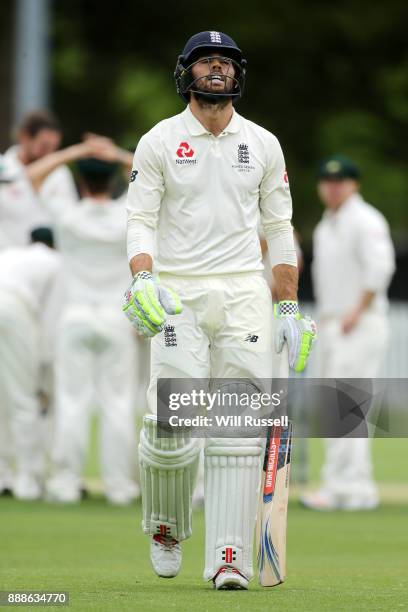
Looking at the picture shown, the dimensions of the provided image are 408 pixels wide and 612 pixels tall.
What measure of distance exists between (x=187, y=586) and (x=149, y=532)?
0.84 feet

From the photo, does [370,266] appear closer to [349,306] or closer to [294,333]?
[349,306]

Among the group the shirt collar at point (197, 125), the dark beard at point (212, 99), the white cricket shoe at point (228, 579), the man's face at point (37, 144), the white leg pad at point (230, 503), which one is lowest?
the white cricket shoe at point (228, 579)

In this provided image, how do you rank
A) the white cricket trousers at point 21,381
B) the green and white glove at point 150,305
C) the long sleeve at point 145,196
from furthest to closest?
the white cricket trousers at point 21,381 < the long sleeve at point 145,196 < the green and white glove at point 150,305

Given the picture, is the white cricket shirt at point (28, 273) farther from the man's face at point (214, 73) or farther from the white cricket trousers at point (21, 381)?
the man's face at point (214, 73)

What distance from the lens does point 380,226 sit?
1111cm

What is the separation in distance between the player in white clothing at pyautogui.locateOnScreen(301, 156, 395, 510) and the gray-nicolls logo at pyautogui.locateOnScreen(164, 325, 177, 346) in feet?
15.2

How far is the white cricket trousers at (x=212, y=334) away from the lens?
21.0 feet

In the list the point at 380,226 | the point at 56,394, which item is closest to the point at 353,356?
the point at 380,226

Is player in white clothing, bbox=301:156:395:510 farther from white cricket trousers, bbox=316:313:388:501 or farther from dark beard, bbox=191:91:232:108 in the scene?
dark beard, bbox=191:91:232:108

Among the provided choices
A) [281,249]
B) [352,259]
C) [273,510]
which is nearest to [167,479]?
[273,510]

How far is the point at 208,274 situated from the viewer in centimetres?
646

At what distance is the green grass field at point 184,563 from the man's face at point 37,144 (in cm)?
245

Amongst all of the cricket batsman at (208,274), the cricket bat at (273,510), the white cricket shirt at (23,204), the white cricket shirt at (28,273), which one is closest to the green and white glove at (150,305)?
the cricket batsman at (208,274)

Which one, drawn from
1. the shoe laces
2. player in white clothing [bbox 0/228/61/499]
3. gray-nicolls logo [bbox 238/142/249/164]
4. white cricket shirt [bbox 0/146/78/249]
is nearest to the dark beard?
gray-nicolls logo [bbox 238/142/249/164]
